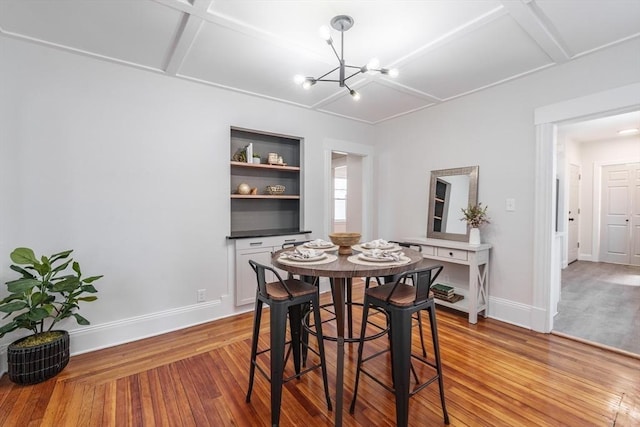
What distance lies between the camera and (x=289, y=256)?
1.89 m

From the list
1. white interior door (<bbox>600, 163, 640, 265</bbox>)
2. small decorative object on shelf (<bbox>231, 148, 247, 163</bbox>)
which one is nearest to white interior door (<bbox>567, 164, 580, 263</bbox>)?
white interior door (<bbox>600, 163, 640, 265</bbox>)

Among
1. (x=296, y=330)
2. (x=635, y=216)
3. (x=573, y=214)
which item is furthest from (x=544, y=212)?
(x=635, y=216)

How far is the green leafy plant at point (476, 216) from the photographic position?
3.18 metres

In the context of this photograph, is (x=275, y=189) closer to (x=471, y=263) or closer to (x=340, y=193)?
(x=471, y=263)

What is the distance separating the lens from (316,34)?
218 centimetres

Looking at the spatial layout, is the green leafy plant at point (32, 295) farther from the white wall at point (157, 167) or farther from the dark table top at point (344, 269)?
the dark table top at point (344, 269)

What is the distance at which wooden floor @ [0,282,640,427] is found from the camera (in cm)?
170

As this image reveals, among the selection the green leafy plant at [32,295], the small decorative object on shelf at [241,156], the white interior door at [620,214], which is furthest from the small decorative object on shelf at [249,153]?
the white interior door at [620,214]

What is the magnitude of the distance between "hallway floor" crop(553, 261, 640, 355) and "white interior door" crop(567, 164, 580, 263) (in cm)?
74

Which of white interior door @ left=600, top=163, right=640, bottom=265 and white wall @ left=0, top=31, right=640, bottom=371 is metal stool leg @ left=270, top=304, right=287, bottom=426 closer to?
white wall @ left=0, top=31, right=640, bottom=371

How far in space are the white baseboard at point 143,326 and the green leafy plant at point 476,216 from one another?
279cm

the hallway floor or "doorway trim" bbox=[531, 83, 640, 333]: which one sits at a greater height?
"doorway trim" bbox=[531, 83, 640, 333]

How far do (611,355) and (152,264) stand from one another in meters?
4.10

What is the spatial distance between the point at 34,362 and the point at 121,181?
149 cm
